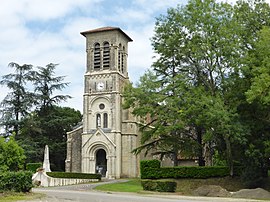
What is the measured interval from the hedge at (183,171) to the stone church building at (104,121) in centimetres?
1351

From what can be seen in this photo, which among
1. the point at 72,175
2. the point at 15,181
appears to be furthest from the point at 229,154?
the point at 15,181

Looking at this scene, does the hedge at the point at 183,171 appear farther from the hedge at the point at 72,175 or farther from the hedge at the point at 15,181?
the hedge at the point at 15,181

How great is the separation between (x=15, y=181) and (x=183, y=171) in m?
16.8

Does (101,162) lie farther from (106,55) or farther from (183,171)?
(183,171)

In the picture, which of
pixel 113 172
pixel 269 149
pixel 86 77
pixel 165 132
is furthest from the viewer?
pixel 86 77

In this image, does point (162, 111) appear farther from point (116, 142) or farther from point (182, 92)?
point (116, 142)

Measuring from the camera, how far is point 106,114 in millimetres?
50156

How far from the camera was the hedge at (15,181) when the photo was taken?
806 inches

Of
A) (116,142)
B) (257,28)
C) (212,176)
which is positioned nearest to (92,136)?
(116,142)

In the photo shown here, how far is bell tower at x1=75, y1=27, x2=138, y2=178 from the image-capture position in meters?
48.8

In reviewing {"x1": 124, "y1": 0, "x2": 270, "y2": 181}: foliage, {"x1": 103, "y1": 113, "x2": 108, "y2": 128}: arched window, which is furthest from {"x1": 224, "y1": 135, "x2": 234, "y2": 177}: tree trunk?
{"x1": 103, "y1": 113, "x2": 108, "y2": 128}: arched window

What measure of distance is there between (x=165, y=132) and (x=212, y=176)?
527 centimetres

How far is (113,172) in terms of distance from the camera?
47.8 m

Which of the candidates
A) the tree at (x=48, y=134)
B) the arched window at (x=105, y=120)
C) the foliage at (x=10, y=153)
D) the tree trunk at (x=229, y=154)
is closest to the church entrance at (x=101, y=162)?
the arched window at (x=105, y=120)
